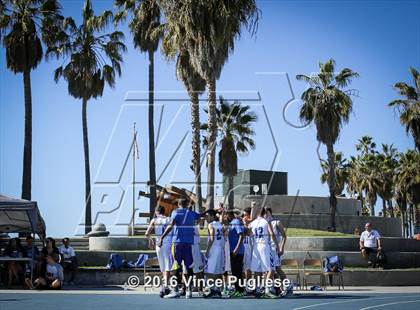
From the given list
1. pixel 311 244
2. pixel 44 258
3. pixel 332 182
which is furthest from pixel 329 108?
pixel 44 258

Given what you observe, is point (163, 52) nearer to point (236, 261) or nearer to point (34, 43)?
point (34, 43)

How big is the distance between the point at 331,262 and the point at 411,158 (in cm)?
5002

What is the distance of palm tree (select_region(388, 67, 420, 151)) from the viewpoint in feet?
120

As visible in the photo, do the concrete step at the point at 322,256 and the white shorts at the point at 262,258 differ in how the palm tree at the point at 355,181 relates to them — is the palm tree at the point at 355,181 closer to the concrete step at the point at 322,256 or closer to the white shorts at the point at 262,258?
the concrete step at the point at 322,256

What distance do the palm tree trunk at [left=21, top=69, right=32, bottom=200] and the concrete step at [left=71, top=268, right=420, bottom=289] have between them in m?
14.3

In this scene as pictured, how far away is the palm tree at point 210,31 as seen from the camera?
2847 cm

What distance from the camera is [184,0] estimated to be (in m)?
28.6

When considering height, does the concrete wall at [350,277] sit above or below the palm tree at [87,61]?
below

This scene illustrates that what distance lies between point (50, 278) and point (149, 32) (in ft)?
71.8

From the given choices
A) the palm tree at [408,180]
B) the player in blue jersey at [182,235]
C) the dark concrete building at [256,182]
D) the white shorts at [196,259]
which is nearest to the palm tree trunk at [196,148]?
the dark concrete building at [256,182]

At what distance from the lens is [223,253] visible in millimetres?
14930

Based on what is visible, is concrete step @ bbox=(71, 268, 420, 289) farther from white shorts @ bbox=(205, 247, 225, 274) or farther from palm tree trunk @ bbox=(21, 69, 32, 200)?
palm tree trunk @ bbox=(21, 69, 32, 200)

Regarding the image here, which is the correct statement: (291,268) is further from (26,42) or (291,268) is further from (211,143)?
(26,42)

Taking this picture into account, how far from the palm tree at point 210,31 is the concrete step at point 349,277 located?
26.6ft
